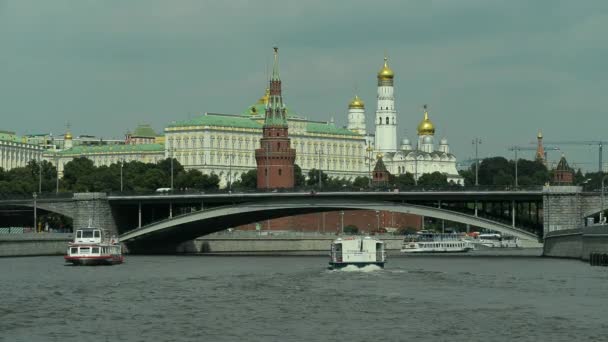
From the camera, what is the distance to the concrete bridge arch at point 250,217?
126 metres

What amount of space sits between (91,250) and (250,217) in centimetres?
2980

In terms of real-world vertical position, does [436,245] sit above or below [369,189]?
below

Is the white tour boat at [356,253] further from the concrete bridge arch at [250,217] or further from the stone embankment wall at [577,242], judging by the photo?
the concrete bridge arch at [250,217]

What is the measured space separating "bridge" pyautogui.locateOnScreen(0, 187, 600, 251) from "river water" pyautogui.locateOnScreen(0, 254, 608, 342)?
14669 mm

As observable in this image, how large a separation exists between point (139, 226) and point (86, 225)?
17.4 feet

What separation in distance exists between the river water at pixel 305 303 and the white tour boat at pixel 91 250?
3.92 meters

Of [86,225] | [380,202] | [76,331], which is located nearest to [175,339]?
[76,331]

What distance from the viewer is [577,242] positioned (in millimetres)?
116312

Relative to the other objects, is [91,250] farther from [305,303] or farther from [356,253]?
[305,303]

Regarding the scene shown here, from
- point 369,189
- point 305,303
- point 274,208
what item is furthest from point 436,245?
point 305,303

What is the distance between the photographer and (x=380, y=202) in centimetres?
13200

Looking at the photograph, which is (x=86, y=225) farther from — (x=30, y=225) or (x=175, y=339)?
(x=175, y=339)

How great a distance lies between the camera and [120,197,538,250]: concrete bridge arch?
4975 inches

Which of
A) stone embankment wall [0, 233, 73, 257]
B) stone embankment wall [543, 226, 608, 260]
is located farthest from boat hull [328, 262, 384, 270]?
stone embankment wall [0, 233, 73, 257]
